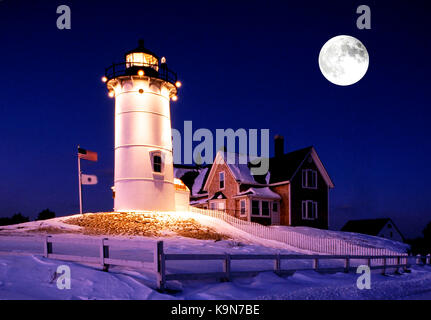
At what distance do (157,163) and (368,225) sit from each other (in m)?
38.8

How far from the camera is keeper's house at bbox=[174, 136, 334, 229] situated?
108 ft

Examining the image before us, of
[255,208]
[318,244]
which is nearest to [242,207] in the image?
[255,208]

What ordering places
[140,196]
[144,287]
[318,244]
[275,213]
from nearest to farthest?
[144,287], [318,244], [140,196], [275,213]

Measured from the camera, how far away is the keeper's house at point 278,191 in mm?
33031

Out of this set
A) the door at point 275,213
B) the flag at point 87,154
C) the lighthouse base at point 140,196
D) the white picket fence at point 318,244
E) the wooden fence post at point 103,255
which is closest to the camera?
the wooden fence post at point 103,255

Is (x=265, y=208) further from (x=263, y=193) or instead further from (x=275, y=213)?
(x=263, y=193)

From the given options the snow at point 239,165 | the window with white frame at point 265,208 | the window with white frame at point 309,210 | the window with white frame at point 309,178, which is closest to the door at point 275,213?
the window with white frame at point 265,208

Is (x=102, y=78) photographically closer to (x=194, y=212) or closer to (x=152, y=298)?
(x=194, y=212)

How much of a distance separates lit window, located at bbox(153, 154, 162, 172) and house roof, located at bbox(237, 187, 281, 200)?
8026 mm

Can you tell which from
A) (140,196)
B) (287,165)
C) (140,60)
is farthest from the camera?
(287,165)

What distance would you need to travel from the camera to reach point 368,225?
5566 centimetres

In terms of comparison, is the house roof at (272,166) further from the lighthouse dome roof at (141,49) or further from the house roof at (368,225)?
the house roof at (368,225)
